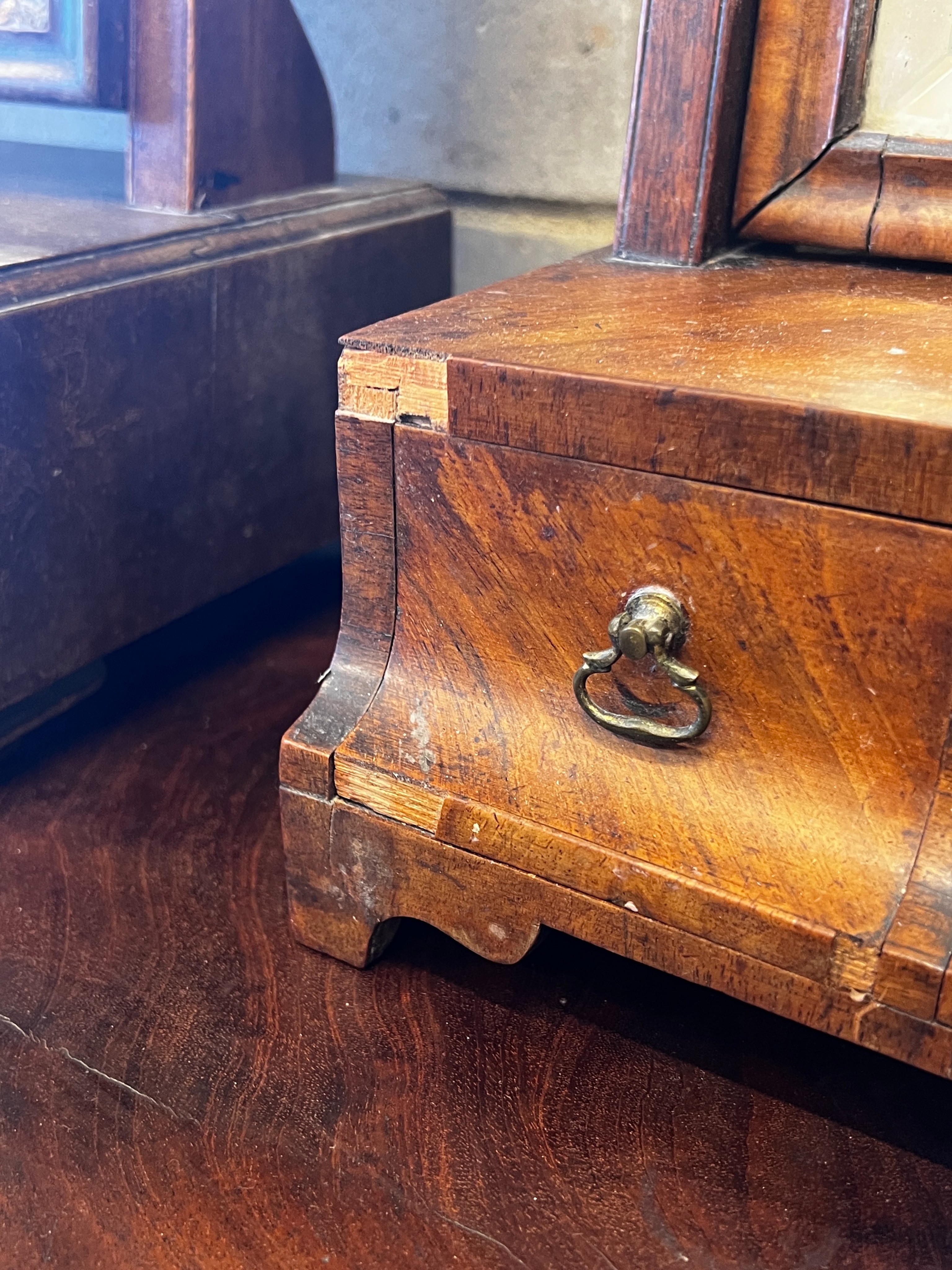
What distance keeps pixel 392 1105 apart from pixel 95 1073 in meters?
0.19

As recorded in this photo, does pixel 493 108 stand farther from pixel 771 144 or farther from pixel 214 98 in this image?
pixel 771 144

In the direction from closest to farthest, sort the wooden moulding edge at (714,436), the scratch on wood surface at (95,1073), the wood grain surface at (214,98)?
the wooden moulding edge at (714,436) < the scratch on wood surface at (95,1073) < the wood grain surface at (214,98)

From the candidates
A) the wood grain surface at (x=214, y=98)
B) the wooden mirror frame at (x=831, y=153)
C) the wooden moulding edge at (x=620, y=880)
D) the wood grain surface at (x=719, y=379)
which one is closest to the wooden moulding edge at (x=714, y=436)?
the wood grain surface at (x=719, y=379)

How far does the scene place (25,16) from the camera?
3.37 ft

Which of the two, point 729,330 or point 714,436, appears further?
point 729,330

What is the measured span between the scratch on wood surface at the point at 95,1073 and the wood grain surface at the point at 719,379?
17.4 inches

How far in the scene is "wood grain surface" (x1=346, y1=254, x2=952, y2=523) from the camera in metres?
0.54

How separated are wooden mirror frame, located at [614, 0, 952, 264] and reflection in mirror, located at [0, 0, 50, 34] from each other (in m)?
0.57

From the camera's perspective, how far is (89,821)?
93 cm

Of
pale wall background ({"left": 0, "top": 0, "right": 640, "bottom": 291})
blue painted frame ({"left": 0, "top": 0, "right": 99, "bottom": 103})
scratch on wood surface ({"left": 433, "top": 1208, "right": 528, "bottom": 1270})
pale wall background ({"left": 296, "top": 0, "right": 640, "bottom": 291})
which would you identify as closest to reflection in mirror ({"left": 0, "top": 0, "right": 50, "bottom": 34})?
blue painted frame ({"left": 0, "top": 0, "right": 99, "bottom": 103})

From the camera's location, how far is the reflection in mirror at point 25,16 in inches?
39.9

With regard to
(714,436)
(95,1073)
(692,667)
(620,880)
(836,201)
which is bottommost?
(95,1073)

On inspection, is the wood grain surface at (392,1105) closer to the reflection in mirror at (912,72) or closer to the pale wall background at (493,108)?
the reflection in mirror at (912,72)

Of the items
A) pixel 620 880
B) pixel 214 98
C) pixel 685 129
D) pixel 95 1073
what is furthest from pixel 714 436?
pixel 214 98
